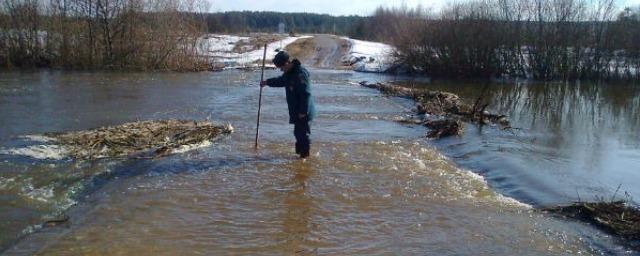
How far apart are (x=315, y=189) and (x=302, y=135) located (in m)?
1.85

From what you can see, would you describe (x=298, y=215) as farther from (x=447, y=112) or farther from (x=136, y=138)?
(x=447, y=112)

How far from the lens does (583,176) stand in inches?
400

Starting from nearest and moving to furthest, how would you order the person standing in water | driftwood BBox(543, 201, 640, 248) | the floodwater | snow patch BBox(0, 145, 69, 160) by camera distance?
1. the floodwater
2. driftwood BBox(543, 201, 640, 248)
3. the person standing in water
4. snow patch BBox(0, 145, 69, 160)

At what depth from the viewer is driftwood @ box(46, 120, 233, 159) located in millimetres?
10047

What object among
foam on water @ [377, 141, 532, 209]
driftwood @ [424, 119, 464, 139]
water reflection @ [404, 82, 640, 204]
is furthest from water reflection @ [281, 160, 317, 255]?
driftwood @ [424, 119, 464, 139]

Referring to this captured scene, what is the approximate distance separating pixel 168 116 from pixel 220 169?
7.53 metres

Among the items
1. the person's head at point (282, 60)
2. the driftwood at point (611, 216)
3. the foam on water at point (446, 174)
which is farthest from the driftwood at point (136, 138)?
the driftwood at point (611, 216)

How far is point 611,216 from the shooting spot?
7117 mm

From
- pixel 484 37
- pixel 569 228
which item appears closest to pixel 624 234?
pixel 569 228

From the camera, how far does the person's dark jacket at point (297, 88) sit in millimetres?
9430

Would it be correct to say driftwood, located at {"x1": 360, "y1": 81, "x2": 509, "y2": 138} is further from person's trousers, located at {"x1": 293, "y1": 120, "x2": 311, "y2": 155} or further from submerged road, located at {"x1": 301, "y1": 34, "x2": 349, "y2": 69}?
submerged road, located at {"x1": 301, "y1": 34, "x2": 349, "y2": 69}

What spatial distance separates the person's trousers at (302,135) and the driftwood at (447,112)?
15.2ft

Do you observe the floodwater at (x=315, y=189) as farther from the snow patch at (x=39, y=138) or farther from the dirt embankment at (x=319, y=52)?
the dirt embankment at (x=319, y=52)

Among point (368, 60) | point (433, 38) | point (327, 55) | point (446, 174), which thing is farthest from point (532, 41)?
point (446, 174)
